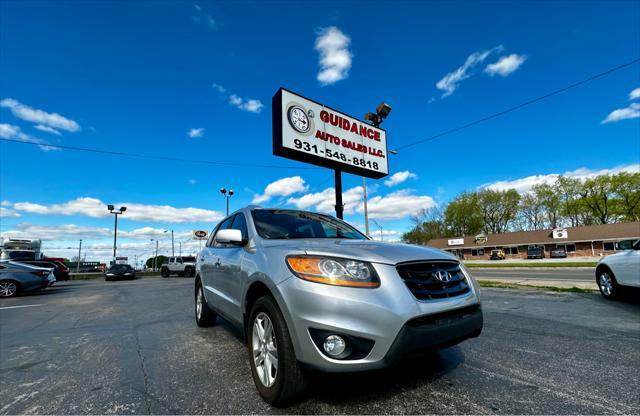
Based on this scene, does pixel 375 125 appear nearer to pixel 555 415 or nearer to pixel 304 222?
pixel 304 222

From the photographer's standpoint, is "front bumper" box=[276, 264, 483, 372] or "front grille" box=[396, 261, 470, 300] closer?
"front bumper" box=[276, 264, 483, 372]

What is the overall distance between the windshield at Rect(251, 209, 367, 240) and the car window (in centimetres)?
16

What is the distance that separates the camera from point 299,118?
11711 millimetres

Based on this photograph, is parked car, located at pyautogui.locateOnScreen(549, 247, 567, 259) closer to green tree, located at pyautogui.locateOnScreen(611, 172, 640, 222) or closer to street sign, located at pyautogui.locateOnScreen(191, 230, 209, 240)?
green tree, located at pyautogui.locateOnScreen(611, 172, 640, 222)

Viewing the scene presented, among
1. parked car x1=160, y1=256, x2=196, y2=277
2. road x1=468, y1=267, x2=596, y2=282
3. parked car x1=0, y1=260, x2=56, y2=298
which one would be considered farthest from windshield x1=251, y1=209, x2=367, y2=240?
parked car x1=160, y1=256, x2=196, y2=277

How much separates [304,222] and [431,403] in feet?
7.49

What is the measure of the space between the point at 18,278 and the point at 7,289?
1.49 ft

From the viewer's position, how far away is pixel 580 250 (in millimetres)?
47625

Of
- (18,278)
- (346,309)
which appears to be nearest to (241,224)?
(346,309)

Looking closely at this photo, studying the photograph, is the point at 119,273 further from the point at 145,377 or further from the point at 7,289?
the point at 145,377

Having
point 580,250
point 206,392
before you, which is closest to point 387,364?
point 206,392

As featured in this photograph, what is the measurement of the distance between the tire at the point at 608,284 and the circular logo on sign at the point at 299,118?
9.40 m

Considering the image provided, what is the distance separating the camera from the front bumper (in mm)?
2078

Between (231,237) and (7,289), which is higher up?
(231,237)
